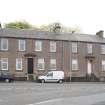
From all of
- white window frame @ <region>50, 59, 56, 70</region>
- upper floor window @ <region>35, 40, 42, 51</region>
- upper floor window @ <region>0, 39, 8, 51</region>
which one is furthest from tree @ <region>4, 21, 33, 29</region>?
upper floor window @ <region>0, 39, 8, 51</region>

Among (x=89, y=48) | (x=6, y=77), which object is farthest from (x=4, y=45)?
(x=89, y=48)

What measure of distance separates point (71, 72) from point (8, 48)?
11.4 metres

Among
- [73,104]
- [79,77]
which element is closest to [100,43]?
[79,77]

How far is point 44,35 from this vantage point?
56.4m

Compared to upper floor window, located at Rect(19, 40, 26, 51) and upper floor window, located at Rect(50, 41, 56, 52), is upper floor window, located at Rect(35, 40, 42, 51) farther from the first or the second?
upper floor window, located at Rect(19, 40, 26, 51)

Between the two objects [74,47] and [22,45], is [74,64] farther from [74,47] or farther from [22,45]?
[22,45]

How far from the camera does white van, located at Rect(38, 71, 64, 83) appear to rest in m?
51.0

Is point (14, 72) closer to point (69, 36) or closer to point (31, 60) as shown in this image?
point (31, 60)

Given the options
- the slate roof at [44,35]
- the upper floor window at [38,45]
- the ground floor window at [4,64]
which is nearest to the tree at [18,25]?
the slate roof at [44,35]

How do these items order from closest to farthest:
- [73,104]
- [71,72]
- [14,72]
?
[73,104] → [14,72] → [71,72]

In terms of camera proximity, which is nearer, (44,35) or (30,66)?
(30,66)

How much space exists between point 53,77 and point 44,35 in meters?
8.11

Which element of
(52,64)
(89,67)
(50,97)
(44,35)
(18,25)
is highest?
(18,25)

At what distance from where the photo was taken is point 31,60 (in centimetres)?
5397
